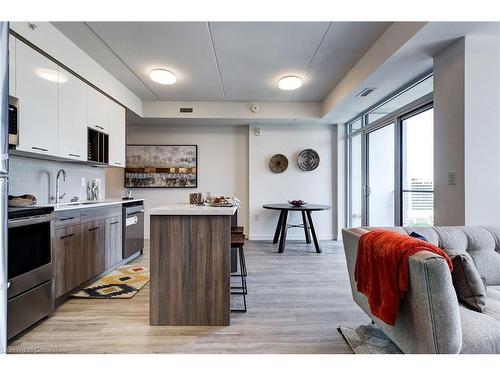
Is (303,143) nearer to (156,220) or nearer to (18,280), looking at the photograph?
(156,220)

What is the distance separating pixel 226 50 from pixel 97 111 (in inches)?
70.2

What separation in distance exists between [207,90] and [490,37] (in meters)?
3.31

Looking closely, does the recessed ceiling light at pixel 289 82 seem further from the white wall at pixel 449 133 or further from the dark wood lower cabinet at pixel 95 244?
the dark wood lower cabinet at pixel 95 244

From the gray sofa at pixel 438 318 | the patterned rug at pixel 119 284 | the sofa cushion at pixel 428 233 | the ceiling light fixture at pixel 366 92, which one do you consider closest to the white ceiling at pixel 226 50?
the ceiling light fixture at pixel 366 92

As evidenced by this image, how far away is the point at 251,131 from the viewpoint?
523cm

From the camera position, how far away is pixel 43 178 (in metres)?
2.80

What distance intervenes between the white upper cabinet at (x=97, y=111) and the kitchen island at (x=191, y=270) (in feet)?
6.39

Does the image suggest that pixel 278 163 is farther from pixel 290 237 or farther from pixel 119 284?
pixel 119 284

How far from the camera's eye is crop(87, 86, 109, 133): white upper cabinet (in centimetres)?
312

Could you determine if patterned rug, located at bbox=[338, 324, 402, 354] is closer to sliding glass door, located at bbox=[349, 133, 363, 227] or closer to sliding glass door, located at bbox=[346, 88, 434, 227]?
sliding glass door, located at bbox=[346, 88, 434, 227]

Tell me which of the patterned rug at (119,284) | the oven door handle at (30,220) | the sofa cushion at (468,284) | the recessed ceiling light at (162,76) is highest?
the recessed ceiling light at (162,76)

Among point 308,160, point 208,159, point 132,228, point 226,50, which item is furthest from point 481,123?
point 208,159

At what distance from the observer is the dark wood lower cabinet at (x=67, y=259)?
7.59 ft

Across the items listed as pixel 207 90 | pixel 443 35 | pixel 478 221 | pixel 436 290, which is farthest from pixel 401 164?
pixel 207 90
